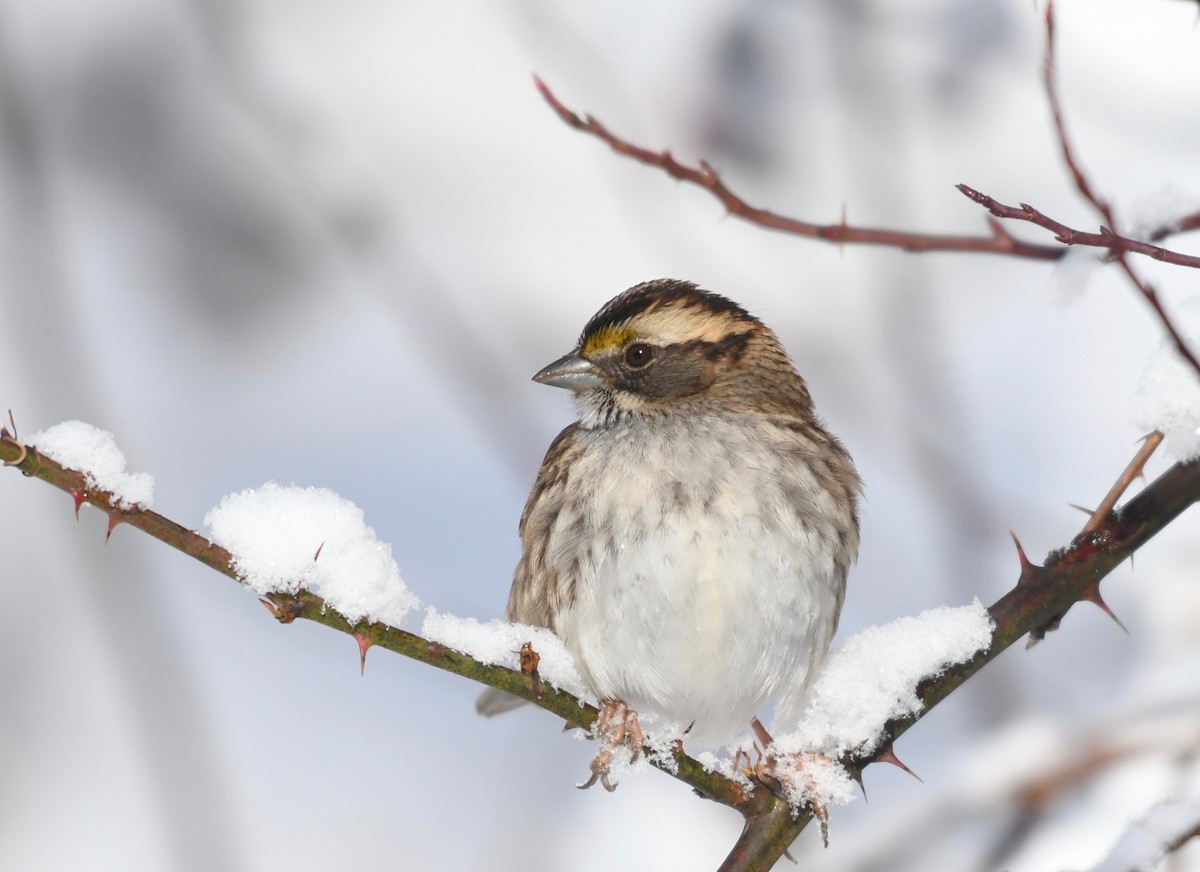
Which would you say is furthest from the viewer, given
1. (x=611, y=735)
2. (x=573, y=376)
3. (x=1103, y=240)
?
(x=573, y=376)

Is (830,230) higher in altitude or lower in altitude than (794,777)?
higher

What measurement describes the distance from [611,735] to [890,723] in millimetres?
834

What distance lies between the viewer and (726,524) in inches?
133

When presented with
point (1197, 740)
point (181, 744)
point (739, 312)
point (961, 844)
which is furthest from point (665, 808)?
point (1197, 740)

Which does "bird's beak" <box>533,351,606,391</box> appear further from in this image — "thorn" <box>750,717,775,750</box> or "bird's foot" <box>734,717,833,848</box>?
"bird's foot" <box>734,717,833,848</box>

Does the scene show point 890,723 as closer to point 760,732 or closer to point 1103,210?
point 1103,210

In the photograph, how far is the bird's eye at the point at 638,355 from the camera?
3.93 metres

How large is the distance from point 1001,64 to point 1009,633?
489 cm

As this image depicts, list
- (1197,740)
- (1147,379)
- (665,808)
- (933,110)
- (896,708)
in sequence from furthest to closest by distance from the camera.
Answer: (933,110), (665,808), (1197,740), (896,708), (1147,379)

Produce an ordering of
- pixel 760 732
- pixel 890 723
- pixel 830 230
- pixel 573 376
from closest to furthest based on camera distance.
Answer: pixel 830 230 → pixel 890 723 → pixel 573 376 → pixel 760 732

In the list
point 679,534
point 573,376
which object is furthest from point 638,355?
point 679,534

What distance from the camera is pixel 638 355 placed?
3.93 m

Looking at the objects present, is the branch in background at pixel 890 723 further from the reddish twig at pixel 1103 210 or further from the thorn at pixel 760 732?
the thorn at pixel 760 732

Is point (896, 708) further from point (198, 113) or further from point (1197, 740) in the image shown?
point (198, 113)
